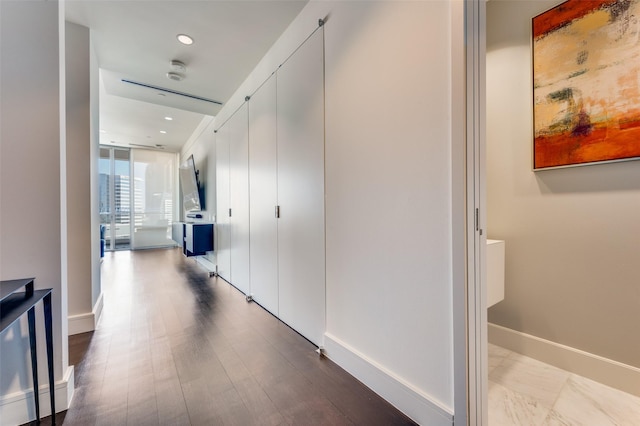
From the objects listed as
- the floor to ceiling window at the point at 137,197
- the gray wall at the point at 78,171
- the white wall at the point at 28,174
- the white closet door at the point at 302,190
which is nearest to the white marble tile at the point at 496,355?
the white closet door at the point at 302,190

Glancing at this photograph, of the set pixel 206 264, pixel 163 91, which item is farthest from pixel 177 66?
pixel 206 264

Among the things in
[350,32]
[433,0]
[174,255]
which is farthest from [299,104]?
[174,255]

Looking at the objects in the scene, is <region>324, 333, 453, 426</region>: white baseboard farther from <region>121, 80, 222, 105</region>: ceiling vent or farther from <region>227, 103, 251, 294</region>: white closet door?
<region>121, 80, 222, 105</region>: ceiling vent

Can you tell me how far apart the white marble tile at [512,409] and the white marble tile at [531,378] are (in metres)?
0.06

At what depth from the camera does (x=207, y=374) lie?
6.01 feet

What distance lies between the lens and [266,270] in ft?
9.95

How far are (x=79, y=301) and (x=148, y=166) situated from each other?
6.82 meters

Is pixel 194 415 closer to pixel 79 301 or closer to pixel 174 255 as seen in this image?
pixel 79 301

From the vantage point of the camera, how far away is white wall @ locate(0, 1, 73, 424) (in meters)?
1.39

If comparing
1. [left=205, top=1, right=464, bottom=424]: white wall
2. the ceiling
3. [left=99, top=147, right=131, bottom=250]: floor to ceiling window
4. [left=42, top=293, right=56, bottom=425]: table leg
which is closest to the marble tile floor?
[left=205, top=1, right=464, bottom=424]: white wall

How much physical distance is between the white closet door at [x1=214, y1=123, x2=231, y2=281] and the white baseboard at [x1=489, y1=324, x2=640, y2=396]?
3.56m

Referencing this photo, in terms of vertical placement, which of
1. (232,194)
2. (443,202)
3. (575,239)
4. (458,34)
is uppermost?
(458,34)

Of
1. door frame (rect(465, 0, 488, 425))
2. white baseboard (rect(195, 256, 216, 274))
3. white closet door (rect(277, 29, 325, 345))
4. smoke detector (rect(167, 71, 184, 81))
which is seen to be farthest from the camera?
white baseboard (rect(195, 256, 216, 274))

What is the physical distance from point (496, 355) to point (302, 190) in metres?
2.02
